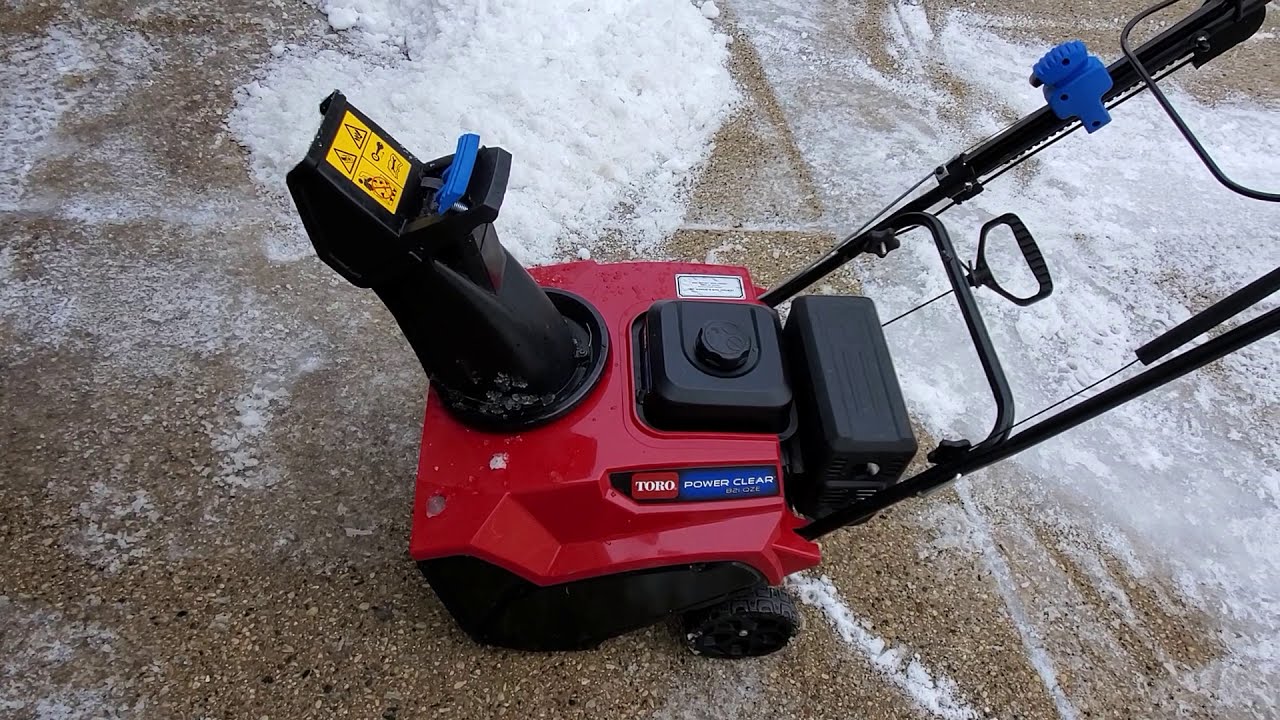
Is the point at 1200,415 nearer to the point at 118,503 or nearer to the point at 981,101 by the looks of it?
the point at 981,101

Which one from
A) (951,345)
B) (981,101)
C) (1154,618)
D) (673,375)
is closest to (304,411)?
(673,375)

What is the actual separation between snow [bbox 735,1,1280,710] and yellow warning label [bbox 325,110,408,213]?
2057 mm

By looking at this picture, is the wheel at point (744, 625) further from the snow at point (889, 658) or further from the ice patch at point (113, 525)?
the ice patch at point (113, 525)

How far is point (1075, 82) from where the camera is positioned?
61.7 inches

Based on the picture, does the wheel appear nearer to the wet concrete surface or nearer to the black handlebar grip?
the wet concrete surface

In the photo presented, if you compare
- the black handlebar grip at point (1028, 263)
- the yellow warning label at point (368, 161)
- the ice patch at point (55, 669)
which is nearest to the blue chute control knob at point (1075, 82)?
the black handlebar grip at point (1028, 263)

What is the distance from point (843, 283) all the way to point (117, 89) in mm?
3228

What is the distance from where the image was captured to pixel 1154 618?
2453 millimetres

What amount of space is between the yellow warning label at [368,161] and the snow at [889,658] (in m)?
1.61

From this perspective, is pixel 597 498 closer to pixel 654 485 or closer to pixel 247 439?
pixel 654 485

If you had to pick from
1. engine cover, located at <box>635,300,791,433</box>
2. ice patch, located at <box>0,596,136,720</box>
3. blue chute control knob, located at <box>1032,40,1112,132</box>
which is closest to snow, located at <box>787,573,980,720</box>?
engine cover, located at <box>635,300,791,433</box>

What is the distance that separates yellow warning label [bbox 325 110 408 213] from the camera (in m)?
1.39

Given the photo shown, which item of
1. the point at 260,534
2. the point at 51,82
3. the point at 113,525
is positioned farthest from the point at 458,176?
the point at 51,82

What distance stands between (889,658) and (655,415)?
1.09m
